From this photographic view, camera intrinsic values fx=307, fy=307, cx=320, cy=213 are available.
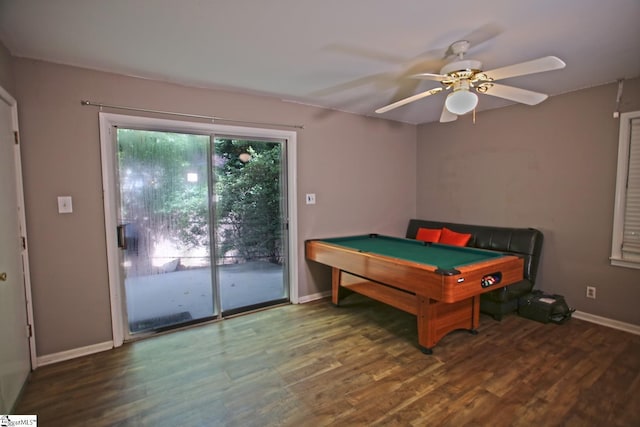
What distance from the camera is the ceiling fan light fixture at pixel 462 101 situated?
202 centimetres

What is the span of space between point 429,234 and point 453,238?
0.38 meters

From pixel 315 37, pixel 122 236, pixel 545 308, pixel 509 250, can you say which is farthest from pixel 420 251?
pixel 122 236

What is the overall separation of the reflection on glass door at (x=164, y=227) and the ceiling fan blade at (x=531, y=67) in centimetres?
255

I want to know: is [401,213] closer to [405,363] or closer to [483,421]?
[405,363]

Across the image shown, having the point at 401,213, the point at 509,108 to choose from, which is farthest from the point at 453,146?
the point at 401,213

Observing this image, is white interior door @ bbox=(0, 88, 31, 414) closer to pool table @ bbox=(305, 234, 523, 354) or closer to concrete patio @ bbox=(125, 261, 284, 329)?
concrete patio @ bbox=(125, 261, 284, 329)

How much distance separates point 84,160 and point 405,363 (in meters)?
3.05

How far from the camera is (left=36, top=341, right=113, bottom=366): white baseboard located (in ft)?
7.95

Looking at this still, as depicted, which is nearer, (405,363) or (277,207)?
(405,363)

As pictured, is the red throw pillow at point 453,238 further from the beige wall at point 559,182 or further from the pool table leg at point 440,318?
the pool table leg at point 440,318

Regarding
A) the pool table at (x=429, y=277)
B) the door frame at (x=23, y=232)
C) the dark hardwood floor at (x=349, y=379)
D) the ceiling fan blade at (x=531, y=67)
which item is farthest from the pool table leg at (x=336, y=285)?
the door frame at (x=23, y=232)

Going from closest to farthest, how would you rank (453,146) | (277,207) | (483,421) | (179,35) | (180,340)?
(483,421), (179,35), (180,340), (277,207), (453,146)

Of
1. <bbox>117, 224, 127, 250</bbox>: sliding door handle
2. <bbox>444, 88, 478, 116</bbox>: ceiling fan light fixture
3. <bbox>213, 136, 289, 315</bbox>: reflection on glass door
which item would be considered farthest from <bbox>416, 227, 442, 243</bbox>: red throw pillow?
<bbox>117, 224, 127, 250</bbox>: sliding door handle

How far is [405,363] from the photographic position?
2402mm
